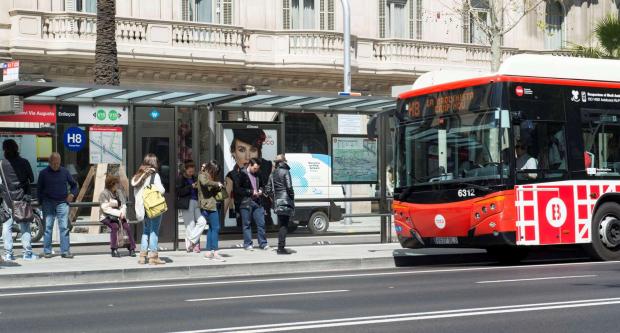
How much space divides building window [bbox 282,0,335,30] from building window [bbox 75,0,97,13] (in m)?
6.97

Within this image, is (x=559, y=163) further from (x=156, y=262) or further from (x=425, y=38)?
(x=425, y=38)

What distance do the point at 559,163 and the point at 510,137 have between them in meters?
1.22

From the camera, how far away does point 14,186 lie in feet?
60.4

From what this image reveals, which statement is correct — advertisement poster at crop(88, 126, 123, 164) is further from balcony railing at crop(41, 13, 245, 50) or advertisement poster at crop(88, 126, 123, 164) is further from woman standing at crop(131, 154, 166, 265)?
balcony railing at crop(41, 13, 245, 50)

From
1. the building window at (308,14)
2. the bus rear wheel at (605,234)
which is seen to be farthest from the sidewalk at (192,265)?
the building window at (308,14)

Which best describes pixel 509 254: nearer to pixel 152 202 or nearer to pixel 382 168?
pixel 382 168

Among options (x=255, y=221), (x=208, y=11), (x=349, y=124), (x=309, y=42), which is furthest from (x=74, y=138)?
(x=309, y=42)

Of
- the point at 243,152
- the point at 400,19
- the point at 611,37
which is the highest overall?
the point at 400,19

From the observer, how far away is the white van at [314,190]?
23.4 meters

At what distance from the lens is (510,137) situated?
18188 mm

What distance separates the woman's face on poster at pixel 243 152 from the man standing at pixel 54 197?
3.91 m

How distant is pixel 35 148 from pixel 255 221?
4.09 m

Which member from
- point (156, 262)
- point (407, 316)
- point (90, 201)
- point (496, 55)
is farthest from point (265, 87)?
point (407, 316)

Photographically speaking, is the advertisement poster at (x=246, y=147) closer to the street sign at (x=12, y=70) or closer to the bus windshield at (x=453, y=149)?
the bus windshield at (x=453, y=149)
